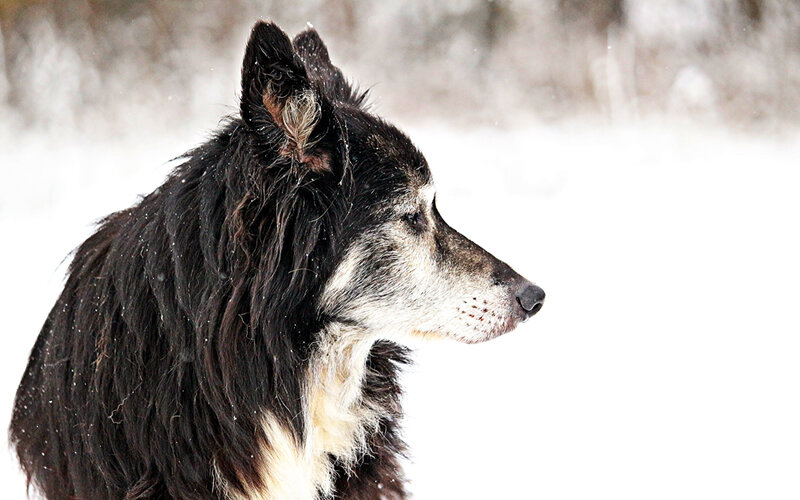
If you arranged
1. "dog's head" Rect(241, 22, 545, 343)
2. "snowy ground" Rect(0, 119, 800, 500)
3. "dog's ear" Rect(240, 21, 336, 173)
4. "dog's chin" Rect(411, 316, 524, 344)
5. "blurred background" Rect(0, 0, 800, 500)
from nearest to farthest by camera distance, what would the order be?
"dog's ear" Rect(240, 21, 336, 173), "dog's head" Rect(241, 22, 545, 343), "dog's chin" Rect(411, 316, 524, 344), "snowy ground" Rect(0, 119, 800, 500), "blurred background" Rect(0, 0, 800, 500)

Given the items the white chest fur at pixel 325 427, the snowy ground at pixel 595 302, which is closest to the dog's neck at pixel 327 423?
the white chest fur at pixel 325 427

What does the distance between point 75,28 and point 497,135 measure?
193 inches

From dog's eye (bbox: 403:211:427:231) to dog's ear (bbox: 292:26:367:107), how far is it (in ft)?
1.72

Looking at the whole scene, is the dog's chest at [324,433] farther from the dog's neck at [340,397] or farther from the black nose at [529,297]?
the black nose at [529,297]

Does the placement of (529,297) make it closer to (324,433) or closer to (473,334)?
(473,334)

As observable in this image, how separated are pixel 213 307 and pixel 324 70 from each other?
1055 millimetres

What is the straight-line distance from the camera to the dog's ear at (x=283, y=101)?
7.70 feet

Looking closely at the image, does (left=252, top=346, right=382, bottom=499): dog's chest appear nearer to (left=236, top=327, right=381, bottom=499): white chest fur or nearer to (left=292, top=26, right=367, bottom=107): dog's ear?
(left=236, top=327, right=381, bottom=499): white chest fur

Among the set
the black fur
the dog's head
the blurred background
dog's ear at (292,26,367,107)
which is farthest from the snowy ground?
dog's ear at (292,26,367,107)

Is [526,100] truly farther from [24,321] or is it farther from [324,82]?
[324,82]

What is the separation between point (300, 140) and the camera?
8.42 ft

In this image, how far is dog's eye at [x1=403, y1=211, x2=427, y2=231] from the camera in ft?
9.42

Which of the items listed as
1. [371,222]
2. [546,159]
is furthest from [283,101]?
[546,159]

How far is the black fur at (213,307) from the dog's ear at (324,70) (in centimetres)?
32
